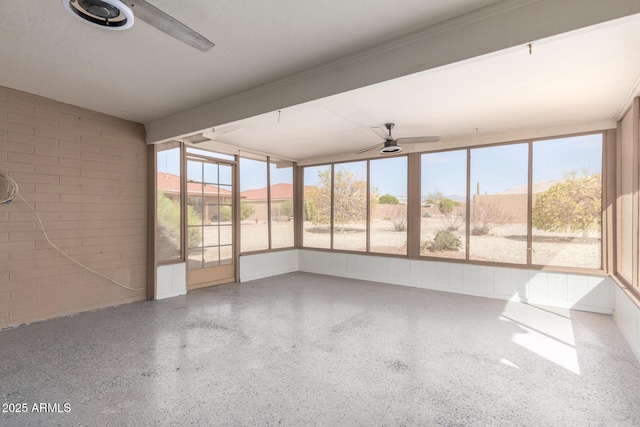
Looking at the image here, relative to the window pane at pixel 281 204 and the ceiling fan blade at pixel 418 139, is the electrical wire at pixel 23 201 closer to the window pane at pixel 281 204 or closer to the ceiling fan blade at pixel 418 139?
the window pane at pixel 281 204

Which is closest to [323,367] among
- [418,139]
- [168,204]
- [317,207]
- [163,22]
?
[163,22]

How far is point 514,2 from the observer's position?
198 centimetres

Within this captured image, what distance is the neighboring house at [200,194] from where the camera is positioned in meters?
5.09

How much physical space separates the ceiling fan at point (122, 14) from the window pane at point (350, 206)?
494 centimetres

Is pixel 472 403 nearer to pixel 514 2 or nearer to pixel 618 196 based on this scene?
pixel 514 2

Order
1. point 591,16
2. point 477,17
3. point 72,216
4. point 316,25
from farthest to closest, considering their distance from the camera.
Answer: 1. point 72,216
2. point 316,25
3. point 477,17
4. point 591,16

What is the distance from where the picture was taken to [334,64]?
282 cm

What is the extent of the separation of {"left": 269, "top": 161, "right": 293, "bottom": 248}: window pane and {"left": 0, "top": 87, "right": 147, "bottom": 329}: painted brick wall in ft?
9.04

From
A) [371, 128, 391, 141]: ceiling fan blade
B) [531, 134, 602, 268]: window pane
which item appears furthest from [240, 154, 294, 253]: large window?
[531, 134, 602, 268]: window pane

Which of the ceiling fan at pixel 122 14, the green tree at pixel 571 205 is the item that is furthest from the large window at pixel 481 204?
the ceiling fan at pixel 122 14

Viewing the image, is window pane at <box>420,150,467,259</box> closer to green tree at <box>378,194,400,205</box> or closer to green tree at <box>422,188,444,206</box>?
green tree at <box>422,188,444,206</box>

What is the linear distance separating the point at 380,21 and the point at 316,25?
474 mm

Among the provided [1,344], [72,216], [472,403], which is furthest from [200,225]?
[472,403]

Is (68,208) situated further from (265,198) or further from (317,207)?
(317,207)
